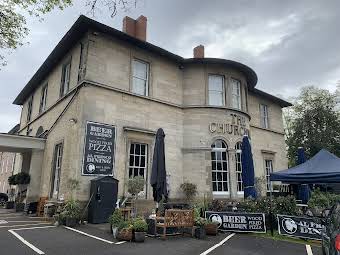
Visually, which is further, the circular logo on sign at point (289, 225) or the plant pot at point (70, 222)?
the plant pot at point (70, 222)

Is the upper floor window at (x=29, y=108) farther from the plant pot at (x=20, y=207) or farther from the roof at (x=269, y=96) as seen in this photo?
the roof at (x=269, y=96)

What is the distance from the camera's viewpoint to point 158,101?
15844mm

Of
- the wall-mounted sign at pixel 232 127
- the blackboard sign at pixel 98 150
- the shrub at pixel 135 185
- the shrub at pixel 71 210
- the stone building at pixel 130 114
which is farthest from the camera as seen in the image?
the wall-mounted sign at pixel 232 127

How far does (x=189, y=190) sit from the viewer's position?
15.3 m

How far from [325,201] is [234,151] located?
5.76 m

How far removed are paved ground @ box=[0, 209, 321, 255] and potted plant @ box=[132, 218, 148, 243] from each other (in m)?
0.24

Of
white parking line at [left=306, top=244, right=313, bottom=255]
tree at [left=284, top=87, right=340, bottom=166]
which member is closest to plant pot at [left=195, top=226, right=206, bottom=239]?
white parking line at [left=306, top=244, right=313, bottom=255]

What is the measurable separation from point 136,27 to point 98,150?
28.4 ft

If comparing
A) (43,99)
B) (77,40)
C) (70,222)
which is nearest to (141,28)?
(77,40)

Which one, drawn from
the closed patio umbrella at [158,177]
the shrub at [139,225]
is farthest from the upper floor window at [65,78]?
the shrub at [139,225]

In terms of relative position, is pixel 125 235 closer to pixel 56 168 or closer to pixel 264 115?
pixel 56 168

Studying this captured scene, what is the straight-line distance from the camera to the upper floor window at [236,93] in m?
18.1

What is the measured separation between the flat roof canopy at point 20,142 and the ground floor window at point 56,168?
215 centimetres

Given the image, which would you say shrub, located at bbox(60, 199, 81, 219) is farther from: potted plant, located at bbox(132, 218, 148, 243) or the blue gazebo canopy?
the blue gazebo canopy
